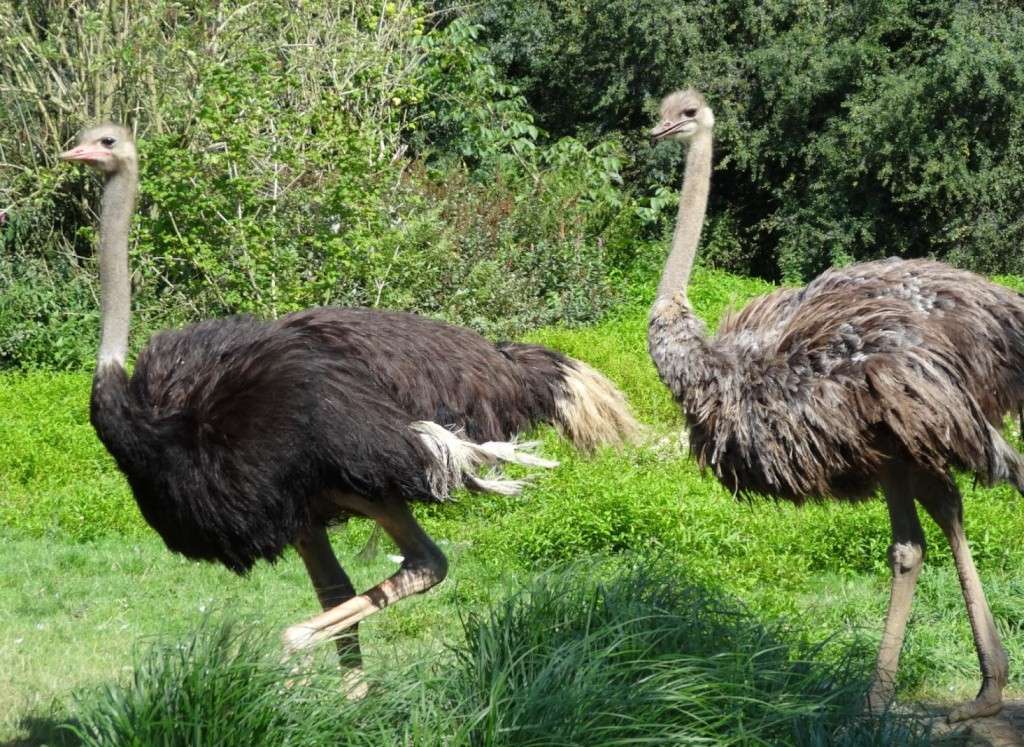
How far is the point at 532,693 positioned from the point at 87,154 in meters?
2.62

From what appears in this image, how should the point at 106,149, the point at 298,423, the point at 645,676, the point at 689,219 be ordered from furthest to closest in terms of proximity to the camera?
the point at 689,219
the point at 106,149
the point at 298,423
the point at 645,676

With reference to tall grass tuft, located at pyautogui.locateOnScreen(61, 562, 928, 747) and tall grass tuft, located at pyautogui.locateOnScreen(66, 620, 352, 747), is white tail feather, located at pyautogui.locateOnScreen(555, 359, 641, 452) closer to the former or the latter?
tall grass tuft, located at pyautogui.locateOnScreen(61, 562, 928, 747)

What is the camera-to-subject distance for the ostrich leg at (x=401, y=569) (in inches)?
183

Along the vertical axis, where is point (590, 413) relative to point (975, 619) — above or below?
above

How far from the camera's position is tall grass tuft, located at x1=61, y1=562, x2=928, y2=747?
3.30 meters

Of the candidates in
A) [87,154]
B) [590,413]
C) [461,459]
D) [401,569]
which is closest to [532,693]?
[461,459]

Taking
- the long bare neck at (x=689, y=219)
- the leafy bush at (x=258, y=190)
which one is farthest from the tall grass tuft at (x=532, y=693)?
the leafy bush at (x=258, y=190)

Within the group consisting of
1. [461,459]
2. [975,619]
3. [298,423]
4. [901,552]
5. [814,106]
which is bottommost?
[975,619]

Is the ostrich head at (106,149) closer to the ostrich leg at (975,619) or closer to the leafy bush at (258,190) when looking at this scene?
the ostrich leg at (975,619)

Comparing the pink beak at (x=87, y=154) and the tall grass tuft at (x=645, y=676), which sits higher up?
the pink beak at (x=87, y=154)

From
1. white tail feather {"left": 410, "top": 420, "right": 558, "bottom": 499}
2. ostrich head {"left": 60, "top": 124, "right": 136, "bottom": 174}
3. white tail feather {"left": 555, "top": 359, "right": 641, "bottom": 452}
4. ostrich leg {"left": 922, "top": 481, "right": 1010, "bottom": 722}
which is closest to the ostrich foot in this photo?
ostrich leg {"left": 922, "top": 481, "right": 1010, "bottom": 722}

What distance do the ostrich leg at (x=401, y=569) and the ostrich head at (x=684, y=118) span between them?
5.56 feet

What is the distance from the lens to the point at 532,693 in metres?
3.38

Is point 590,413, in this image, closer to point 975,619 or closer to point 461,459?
point 461,459
